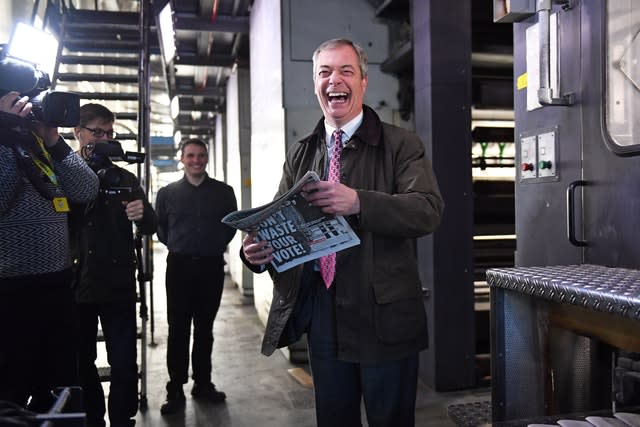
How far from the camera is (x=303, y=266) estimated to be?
1.74 metres

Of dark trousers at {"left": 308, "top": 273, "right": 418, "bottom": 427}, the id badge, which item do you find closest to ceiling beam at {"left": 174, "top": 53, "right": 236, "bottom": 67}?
the id badge

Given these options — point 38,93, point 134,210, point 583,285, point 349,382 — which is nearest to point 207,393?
point 134,210

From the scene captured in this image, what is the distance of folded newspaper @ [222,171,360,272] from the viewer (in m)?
1.51

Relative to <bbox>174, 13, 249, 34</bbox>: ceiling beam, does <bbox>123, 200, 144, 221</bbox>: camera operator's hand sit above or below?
below

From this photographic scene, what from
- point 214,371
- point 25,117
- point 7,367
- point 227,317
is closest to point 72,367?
point 7,367

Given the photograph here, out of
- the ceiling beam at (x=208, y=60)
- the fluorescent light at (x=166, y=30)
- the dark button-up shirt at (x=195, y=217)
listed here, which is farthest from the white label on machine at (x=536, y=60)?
the ceiling beam at (x=208, y=60)

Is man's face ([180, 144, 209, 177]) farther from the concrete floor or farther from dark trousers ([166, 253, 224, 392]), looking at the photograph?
the concrete floor

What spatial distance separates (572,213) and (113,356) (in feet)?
7.47

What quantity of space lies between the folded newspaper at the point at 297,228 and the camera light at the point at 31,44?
2.18 meters

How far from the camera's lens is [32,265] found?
6.31ft

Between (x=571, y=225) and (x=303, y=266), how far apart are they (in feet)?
3.58

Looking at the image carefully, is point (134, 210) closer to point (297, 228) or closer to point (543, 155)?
point (297, 228)

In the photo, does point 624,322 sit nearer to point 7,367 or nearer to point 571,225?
point 571,225

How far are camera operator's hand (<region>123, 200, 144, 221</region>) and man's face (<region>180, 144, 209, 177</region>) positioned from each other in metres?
1.05
